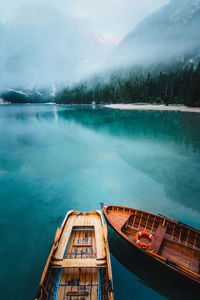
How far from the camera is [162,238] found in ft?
28.1

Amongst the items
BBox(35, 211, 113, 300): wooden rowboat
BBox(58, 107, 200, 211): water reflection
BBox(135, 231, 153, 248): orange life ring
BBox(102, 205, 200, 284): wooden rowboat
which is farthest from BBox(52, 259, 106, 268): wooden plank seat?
BBox(58, 107, 200, 211): water reflection

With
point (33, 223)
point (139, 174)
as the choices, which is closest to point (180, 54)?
point (139, 174)

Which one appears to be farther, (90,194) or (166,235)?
(90,194)

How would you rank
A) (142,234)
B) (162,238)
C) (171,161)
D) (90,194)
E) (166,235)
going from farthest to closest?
(171,161) → (90,194) → (142,234) → (166,235) → (162,238)

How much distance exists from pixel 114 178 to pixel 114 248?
31.7ft

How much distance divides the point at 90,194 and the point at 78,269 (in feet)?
30.0

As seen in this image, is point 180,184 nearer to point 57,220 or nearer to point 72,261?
point 57,220

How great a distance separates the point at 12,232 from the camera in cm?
1144

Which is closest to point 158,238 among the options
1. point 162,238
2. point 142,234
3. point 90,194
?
point 162,238

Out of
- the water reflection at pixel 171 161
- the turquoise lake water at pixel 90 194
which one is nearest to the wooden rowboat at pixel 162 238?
the turquoise lake water at pixel 90 194

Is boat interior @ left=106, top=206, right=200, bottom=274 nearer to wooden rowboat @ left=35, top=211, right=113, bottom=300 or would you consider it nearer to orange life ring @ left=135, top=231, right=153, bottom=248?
orange life ring @ left=135, top=231, right=153, bottom=248

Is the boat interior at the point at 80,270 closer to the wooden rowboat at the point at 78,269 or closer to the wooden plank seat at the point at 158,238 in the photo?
the wooden rowboat at the point at 78,269

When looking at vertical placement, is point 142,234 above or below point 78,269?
below

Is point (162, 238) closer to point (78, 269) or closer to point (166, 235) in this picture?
point (166, 235)
